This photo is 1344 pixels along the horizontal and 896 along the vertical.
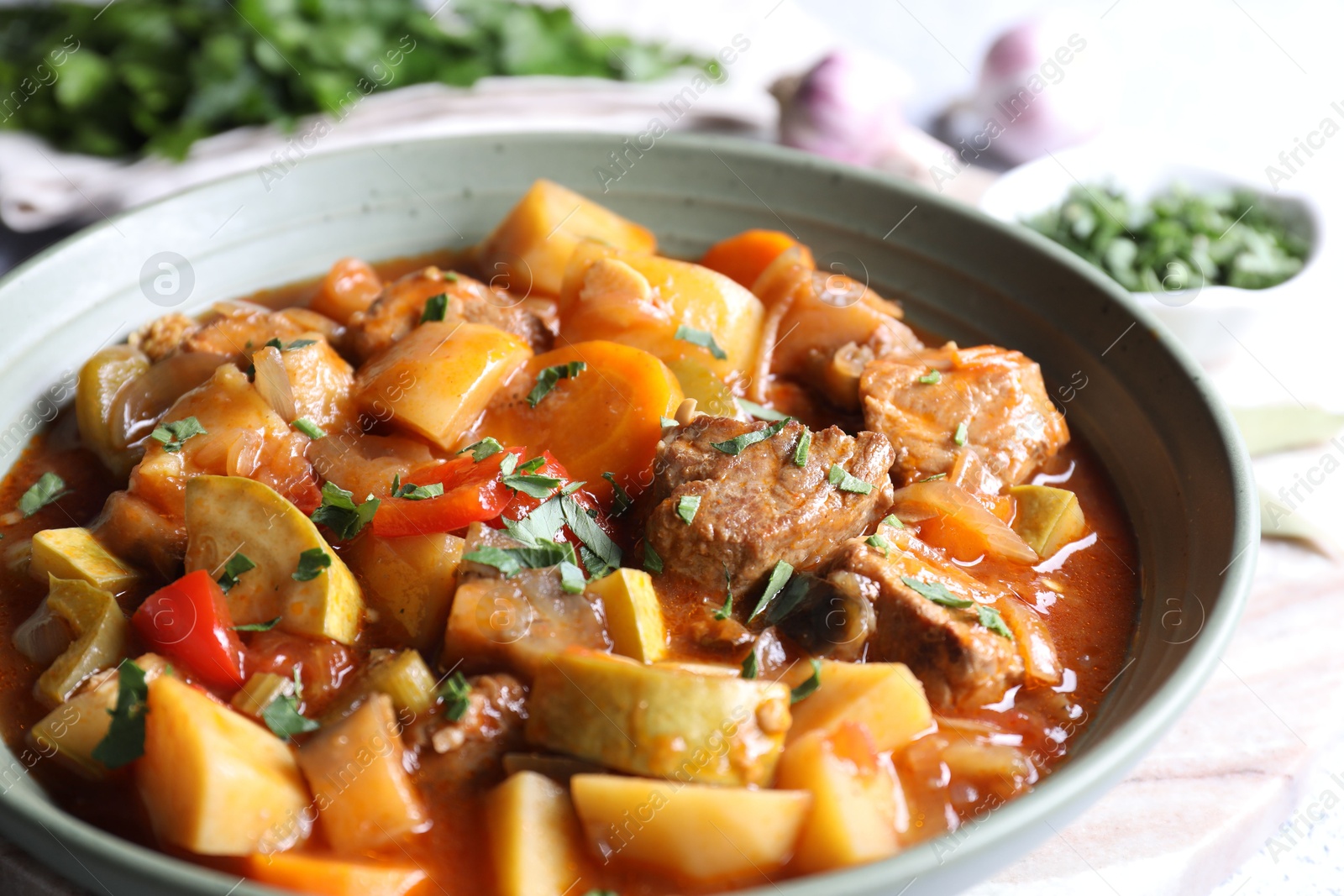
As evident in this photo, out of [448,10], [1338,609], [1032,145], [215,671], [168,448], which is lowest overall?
[1338,609]

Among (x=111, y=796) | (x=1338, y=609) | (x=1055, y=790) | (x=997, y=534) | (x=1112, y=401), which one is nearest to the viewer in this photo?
(x=1055, y=790)

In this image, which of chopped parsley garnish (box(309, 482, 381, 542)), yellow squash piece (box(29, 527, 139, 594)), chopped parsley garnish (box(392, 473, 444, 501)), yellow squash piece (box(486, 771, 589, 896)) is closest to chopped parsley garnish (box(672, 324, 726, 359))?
chopped parsley garnish (box(392, 473, 444, 501))

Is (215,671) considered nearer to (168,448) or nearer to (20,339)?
(168,448)

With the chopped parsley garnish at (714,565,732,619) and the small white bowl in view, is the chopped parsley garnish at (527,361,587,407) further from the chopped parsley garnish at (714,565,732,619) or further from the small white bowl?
the small white bowl

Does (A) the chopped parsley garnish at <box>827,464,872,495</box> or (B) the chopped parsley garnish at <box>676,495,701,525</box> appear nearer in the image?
(B) the chopped parsley garnish at <box>676,495,701,525</box>

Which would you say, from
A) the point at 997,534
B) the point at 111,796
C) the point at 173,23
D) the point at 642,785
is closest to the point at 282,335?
the point at 111,796

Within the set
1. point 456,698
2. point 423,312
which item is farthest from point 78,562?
point 423,312

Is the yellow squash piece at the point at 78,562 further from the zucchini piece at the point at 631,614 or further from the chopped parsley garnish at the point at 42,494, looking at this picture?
the zucchini piece at the point at 631,614
